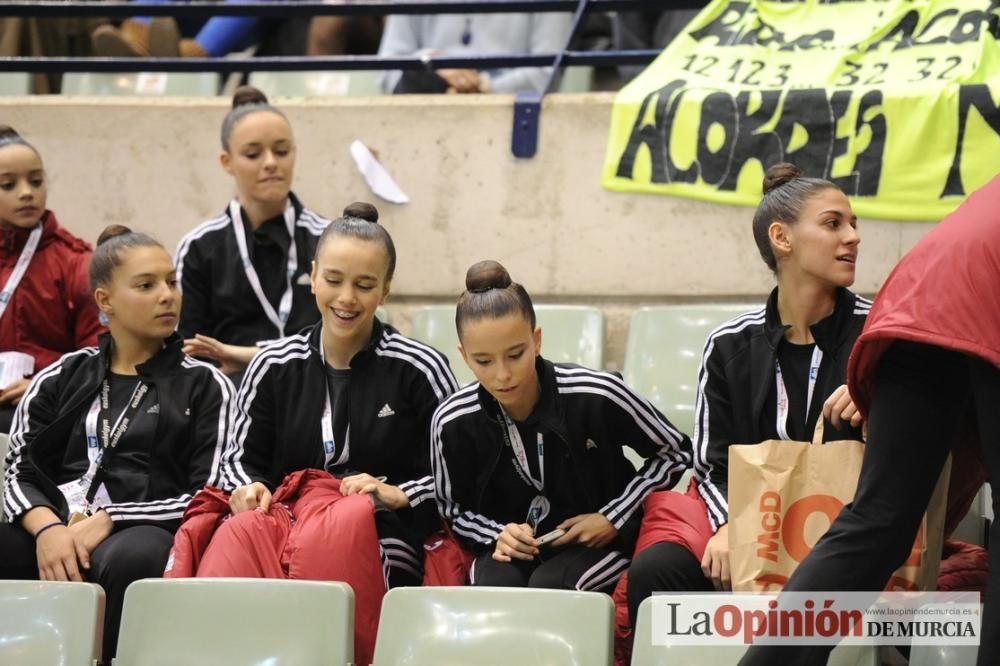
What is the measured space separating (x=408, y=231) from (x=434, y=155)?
28cm

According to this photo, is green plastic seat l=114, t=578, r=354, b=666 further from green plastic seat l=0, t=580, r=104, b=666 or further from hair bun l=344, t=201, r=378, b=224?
hair bun l=344, t=201, r=378, b=224

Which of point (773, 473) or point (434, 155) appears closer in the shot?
point (773, 473)

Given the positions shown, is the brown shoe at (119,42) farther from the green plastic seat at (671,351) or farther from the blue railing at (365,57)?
the green plastic seat at (671,351)

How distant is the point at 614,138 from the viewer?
4734mm

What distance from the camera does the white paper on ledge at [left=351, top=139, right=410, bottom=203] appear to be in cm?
491

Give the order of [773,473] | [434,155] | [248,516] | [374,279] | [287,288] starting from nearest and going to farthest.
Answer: [773,473] → [248,516] → [374,279] → [287,288] → [434,155]

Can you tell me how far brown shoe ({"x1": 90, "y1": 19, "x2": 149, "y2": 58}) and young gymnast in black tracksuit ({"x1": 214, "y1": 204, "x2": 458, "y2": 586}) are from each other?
7.65 feet

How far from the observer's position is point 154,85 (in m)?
5.87

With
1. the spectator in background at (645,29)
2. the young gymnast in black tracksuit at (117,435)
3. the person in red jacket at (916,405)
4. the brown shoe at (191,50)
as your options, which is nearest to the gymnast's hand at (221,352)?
the young gymnast in black tracksuit at (117,435)

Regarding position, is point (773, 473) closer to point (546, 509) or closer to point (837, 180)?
point (546, 509)

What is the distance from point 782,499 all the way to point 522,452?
28.3 inches

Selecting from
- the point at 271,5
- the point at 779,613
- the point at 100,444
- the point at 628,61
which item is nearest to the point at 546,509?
the point at 779,613

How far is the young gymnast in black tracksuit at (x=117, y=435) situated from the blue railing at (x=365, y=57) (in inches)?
56.5

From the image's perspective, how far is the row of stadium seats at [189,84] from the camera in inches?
227
